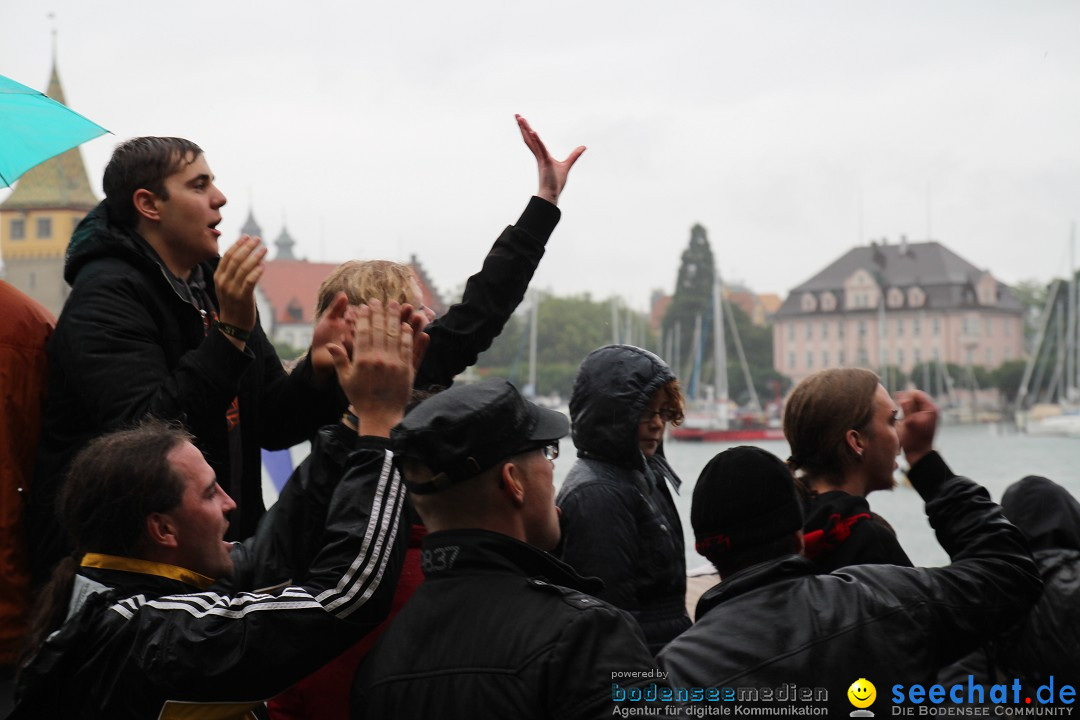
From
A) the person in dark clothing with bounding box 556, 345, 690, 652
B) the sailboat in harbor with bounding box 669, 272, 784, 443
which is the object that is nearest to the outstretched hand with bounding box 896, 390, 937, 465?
the person in dark clothing with bounding box 556, 345, 690, 652

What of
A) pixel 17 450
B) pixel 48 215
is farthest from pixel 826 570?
pixel 48 215

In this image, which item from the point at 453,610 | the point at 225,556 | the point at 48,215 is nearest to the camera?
the point at 453,610

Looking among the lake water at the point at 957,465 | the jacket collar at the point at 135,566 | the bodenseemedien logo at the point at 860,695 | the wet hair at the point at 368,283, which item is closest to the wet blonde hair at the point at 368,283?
the wet hair at the point at 368,283

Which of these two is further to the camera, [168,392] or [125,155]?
[125,155]

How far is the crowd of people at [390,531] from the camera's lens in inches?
94.9

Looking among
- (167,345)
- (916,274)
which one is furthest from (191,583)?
(916,274)

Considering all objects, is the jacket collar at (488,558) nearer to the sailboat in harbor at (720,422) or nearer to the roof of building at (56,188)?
the sailboat in harbor at (720,422)

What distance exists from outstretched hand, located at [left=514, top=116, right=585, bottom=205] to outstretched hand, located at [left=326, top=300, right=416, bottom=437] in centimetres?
132

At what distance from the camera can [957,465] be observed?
170ft

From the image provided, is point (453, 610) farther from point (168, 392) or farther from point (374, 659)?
point (168, 392)

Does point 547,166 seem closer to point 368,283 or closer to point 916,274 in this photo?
point 368,283

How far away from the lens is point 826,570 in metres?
3.32

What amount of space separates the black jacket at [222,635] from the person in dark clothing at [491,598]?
0.30 ft

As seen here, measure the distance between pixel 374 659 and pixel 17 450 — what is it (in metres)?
1.22
